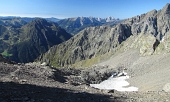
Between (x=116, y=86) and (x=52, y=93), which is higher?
(x=52, y=93)

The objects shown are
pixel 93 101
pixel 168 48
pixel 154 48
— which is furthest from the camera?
pixel 154 48

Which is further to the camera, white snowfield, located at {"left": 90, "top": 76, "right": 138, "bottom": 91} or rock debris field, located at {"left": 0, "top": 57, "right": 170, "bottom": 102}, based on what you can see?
white snowfield, located at {"left": 90, "top": 76, "right": 138, "bottom": 91}

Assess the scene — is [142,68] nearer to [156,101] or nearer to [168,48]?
[168,48]

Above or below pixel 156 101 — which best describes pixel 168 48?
above

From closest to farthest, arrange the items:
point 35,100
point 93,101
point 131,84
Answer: point 35,100
point 93,101
point 131,84

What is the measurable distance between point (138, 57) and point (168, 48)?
17.1 m

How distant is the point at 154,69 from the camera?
65188 mm

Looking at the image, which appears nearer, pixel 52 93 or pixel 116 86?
pixel 52 93

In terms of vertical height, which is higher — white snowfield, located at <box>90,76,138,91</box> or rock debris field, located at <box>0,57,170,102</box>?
rock debris field, located at <box>0,57,170,102</box>

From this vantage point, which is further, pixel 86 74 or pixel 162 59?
pixel 162 59

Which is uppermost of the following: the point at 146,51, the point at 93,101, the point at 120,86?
the point at 146,51

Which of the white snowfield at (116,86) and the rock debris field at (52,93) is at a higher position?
the rock debris field at (52,93)

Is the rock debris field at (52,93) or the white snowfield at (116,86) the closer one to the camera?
the rock debris field at (52,93)

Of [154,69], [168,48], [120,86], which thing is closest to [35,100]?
[120,86]
